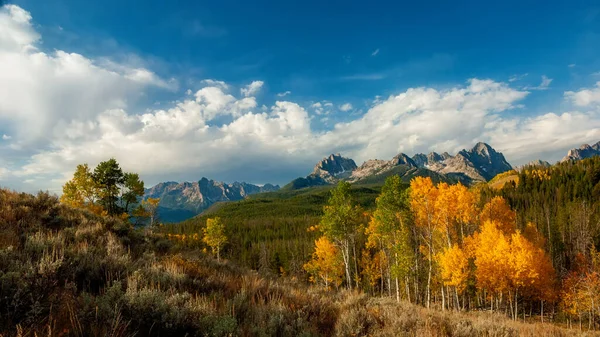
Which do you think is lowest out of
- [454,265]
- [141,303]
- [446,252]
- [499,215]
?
[454,265]

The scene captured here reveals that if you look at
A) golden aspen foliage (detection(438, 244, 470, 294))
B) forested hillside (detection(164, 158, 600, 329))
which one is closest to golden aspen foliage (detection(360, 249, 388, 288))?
forested hillside (detection(164, 158, 600, 329))

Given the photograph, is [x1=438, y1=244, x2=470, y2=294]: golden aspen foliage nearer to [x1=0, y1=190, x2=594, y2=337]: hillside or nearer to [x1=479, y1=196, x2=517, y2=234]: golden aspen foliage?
[x1=479, y1=196, x2=517, y2=234]: golden aspen foliage

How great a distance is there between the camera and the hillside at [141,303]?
12.6 feet

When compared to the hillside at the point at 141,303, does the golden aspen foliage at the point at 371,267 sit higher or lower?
lower

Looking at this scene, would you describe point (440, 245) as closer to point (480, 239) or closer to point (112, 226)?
point (480, 239)

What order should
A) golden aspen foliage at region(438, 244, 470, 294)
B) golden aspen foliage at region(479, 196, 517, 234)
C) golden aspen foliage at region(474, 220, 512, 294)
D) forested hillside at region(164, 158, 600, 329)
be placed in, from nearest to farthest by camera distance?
golden aspen foliage at region(438, 244, 470, 294) → forested hillside at region(164, 158, 600, 329) → golden aspen foliage at region(474, 220, 512, 294) → golden aspen foliage at region(479, 196, 517, 234)

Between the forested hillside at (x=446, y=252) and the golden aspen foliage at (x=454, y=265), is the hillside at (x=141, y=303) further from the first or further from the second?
the golden aspen foliage at (x=454, y=265)

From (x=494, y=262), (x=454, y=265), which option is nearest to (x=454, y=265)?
(x=454, y=265)

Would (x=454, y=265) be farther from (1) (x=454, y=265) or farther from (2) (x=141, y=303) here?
(2) (x=141, y=303)

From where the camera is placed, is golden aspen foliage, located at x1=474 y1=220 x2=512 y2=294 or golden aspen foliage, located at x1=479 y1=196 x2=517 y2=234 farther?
golden aspen foliage, located at x1=479 y1=196 x2=517 y2=234

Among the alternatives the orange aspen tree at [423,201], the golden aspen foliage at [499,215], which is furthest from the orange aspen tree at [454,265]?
the golden aspen foliage at [499,215]

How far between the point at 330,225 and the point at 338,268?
14.6 m

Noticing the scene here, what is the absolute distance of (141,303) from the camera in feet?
14.6

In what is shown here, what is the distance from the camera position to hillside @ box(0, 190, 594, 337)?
385cm
